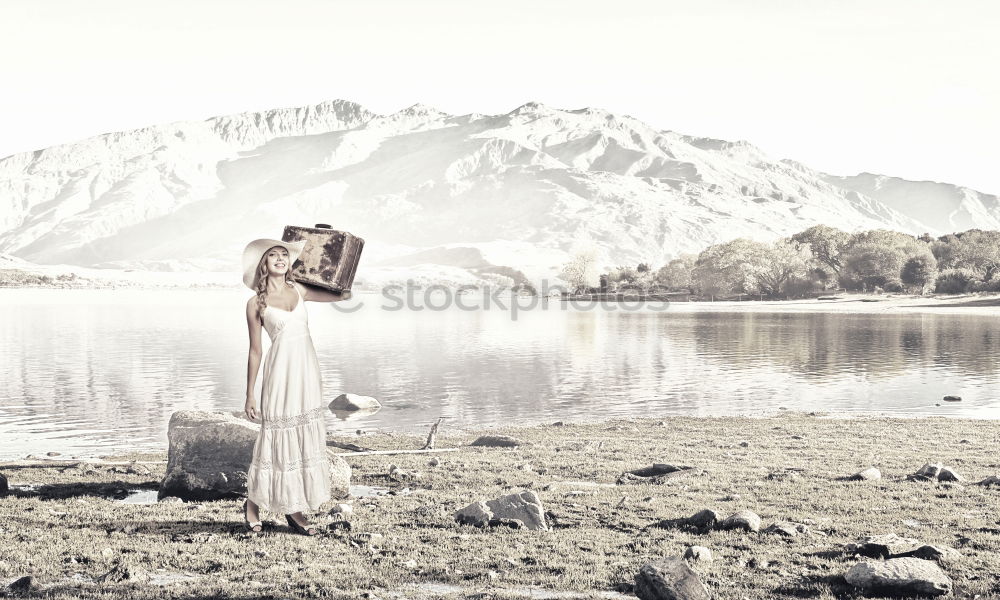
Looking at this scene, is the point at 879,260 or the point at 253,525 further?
the point at 879,260

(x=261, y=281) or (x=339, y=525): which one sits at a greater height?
(x=261, y=281)

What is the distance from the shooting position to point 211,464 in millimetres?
16516

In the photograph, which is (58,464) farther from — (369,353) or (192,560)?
(369,353)

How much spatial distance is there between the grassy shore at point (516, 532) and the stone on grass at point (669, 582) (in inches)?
17.7

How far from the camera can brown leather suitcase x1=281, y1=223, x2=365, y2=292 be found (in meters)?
12.3

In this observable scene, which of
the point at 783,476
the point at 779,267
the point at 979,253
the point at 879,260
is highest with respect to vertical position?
the point at 979,253

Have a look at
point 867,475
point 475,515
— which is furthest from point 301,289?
point 867,475

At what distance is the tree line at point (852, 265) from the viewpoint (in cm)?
16500

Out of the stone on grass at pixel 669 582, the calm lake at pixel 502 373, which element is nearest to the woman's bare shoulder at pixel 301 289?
the stone on grass at pixel 669 582

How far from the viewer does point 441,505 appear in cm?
1600

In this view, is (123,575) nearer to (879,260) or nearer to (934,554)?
(934,554)

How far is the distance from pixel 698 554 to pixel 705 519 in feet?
6.82

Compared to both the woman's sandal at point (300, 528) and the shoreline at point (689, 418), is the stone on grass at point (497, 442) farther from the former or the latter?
the woman's sandal at point (300, 528)

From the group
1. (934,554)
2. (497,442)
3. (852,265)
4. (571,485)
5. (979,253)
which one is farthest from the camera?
(852,265)
